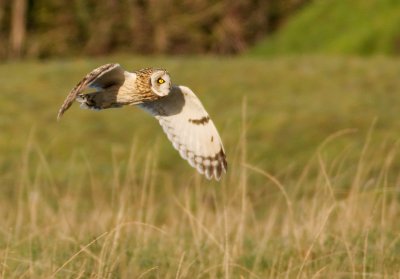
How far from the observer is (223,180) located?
8.70 metres

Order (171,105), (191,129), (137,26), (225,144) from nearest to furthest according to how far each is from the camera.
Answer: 1. (191,129)
2. (171,105)
3. (225,144)
4. (137,26)

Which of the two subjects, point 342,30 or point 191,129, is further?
point 342,30

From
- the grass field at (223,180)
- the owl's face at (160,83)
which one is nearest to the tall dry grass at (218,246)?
the grass field at (223,180)

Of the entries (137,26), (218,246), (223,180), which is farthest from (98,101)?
(137,26)

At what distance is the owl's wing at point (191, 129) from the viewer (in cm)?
772

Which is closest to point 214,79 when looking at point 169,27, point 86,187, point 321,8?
point 86,187

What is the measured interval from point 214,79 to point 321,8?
11294 millimetres

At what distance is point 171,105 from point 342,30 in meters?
23.0

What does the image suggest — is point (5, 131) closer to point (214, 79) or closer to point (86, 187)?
point (86, 187)

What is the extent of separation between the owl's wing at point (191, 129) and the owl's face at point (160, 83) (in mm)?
243

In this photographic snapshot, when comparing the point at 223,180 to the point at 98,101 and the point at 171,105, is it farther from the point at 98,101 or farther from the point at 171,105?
the point at 98,101

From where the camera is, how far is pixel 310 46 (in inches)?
1235

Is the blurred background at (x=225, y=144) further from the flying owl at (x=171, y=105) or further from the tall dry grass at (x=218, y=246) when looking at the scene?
the flying owl at (x=171, y=105)

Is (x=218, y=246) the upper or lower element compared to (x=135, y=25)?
upper
